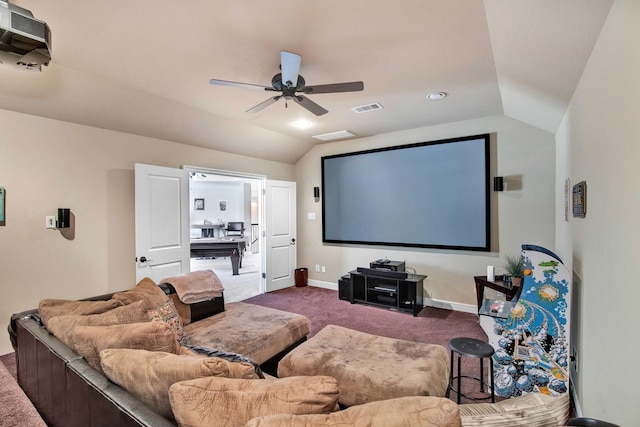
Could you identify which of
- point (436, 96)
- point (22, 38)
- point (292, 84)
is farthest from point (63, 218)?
point (436, 96)

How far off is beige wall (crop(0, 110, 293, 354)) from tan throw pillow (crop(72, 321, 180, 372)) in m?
2.44

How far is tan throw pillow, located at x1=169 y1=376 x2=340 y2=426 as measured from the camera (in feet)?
3.32

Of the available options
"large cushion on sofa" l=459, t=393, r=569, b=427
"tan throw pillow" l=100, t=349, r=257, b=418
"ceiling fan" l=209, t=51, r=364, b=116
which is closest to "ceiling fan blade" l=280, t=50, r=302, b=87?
"ceiling fan" l=209, t=51, r=364, b=116

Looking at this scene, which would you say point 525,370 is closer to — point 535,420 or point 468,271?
point 535,420

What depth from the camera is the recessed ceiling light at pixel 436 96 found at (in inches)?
138

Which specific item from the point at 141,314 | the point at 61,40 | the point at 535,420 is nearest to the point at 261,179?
the point at 61,40

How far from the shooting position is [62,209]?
342 cm

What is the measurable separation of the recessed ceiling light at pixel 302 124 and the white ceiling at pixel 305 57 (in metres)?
0.28

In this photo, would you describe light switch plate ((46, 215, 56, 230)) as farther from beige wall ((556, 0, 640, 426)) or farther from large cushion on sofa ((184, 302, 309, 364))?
beige wall ((556, 0, 640, 426))

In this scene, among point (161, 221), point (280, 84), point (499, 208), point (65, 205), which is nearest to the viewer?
point (280, 84)

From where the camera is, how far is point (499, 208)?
169 inches

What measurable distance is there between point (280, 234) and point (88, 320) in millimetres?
4239

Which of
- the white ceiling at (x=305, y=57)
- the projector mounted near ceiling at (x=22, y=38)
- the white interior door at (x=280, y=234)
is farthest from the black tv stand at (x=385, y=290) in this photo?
the projector mounted near ceiling at (x=22, y=38)

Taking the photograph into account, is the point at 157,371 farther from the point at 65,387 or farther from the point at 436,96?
the point at 436,96
